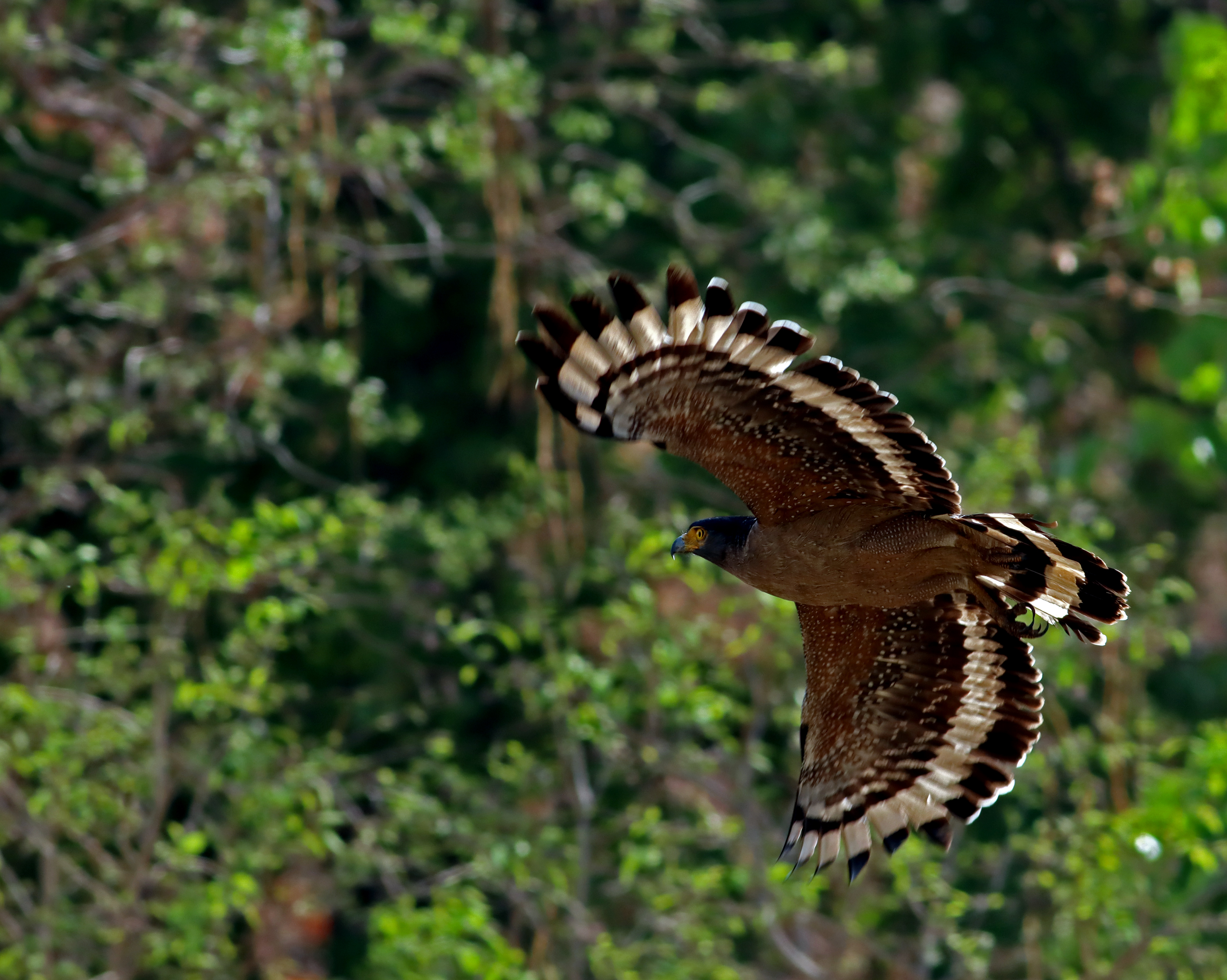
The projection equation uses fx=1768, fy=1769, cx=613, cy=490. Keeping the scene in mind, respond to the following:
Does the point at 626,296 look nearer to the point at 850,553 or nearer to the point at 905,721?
the point at 850,553

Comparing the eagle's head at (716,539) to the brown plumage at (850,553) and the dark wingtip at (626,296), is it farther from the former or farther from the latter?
the dark wingtip at (626,296)

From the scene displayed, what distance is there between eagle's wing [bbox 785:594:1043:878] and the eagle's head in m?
0.48

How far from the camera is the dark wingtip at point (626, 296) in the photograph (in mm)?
4527

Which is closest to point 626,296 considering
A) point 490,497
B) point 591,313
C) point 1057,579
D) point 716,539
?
point 591,313

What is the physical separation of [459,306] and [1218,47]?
4606 millimetres

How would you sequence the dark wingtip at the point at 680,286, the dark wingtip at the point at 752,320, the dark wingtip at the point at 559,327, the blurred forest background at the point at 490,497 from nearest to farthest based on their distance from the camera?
1. the dark wingtip at the point at 680,286
2. the dark wingtip at the point at 752,320
3. the dark wingtip at the point at 559,327
4. the blurred forest background at the point at 490,497

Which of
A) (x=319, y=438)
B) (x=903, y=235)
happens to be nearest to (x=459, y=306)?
(x=319, y=438)

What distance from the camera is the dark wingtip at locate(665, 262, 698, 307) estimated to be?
4.48 m

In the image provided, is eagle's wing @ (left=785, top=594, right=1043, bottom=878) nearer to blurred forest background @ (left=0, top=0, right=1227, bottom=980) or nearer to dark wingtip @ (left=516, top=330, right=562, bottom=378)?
blurred forest background @ (left=0, top=0, right=1227, bottom=980)

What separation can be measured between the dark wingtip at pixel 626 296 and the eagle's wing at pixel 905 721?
147 cm

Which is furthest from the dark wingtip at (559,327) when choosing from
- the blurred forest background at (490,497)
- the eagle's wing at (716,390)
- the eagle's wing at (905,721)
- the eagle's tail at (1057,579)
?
the blurred forest background at (490,497)

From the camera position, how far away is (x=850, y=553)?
207 inches

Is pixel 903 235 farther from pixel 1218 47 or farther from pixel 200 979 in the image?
pixel 200 979

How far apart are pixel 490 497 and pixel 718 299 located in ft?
19.3
